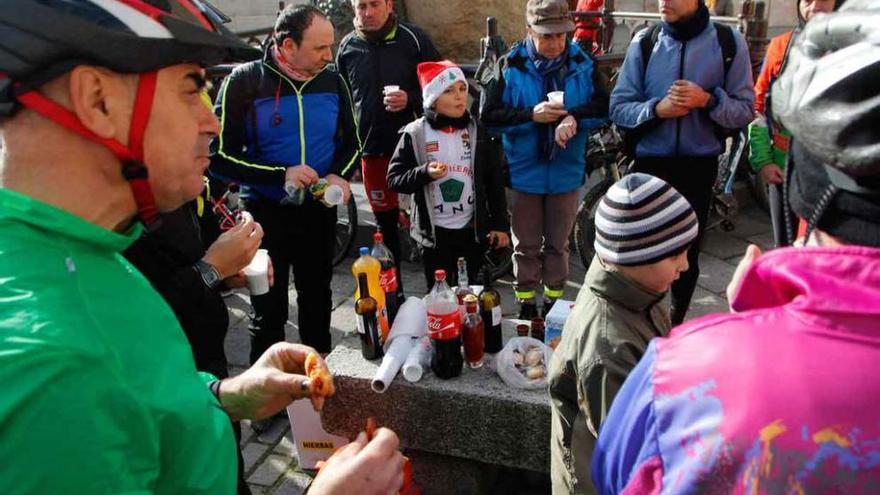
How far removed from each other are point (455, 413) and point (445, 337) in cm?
37

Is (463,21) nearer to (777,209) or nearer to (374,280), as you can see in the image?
(777,209)

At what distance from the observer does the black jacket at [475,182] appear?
445 centimetres

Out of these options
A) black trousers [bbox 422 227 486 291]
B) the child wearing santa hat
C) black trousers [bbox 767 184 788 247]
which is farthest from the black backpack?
black trousers [bbox 422 227 486 291]

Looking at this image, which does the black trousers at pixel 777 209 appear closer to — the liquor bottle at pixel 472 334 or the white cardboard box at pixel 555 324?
the white cardboard box at pixel 555 324

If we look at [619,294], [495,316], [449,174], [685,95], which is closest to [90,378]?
[619,294]

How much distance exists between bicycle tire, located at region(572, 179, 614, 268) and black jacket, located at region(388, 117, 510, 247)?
1.22m

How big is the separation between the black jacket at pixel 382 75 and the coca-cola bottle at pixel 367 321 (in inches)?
81.1

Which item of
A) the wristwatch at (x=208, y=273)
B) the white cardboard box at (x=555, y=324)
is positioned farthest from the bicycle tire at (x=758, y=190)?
the wristwatch at (x=208, y=273)

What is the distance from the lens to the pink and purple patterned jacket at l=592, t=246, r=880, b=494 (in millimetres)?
906

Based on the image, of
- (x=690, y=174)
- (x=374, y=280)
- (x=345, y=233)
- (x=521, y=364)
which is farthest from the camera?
(x=345, y=233)

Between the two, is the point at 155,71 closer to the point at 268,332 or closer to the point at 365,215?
the point at 268,332

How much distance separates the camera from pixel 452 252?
4.63 metres

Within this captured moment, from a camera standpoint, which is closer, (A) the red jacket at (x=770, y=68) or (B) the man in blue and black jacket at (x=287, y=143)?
(B) the man in blue and black jacket at (x=287, y=143)

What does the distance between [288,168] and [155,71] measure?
2.64 metres
